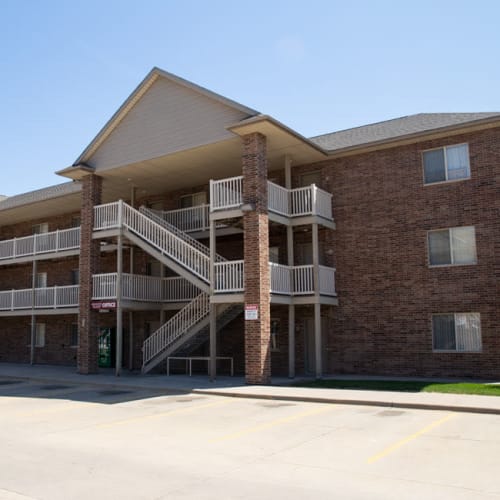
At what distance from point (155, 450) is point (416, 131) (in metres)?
14.3

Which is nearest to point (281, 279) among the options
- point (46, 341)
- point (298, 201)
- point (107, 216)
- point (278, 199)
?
point (278, 199)

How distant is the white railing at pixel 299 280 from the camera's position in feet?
61.6

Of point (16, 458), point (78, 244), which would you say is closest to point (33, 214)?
point (78, 244)

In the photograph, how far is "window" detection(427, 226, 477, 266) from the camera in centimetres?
1831

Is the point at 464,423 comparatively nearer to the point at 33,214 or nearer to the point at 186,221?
the point at 186,221

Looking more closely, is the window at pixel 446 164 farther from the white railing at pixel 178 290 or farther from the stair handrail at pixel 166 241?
the white railing at pixel 178 290

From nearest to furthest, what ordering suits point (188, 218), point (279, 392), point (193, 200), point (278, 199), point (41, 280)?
1. point (279, 392)
2. point (278, 199)
3. point (188, 218)
4. point (193, 200)
5. point (41, 280)

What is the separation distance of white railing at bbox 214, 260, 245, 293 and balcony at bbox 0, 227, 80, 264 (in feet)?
27.6

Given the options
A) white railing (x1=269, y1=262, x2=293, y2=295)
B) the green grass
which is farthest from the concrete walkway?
white railing (x1=269, y1=262, x2=293, y2=295)

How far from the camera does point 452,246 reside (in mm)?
18609

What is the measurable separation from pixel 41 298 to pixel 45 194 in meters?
5.92

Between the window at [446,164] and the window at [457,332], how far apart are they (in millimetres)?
4443

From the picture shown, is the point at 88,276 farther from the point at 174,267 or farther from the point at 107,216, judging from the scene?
the point at 174,267

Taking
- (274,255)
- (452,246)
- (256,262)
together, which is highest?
(274,255)
